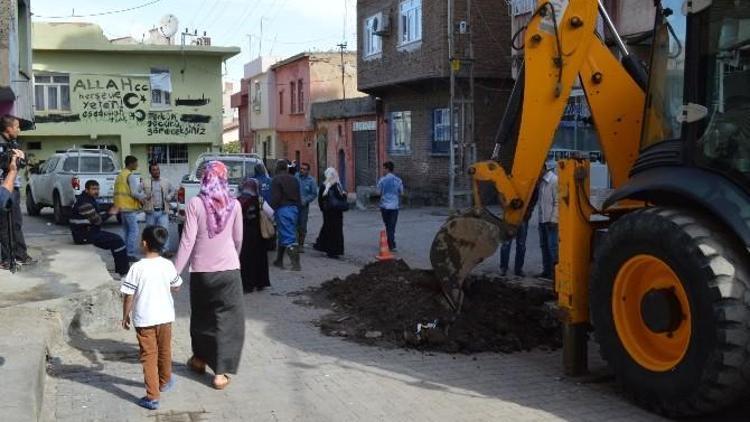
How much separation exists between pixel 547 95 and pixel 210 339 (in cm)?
331

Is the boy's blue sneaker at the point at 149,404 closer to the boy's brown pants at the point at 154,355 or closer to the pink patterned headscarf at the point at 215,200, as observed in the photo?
the boy's brown pants at the point at 154,355

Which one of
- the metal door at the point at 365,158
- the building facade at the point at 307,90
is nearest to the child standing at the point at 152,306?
the metal door at the point at 365,158

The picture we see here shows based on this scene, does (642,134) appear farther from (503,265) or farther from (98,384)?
(503,265)

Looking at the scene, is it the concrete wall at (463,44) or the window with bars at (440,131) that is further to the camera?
the window with bars at (440,131)

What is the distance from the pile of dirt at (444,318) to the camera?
7297 mm

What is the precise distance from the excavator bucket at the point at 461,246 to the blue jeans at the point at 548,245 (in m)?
3.74

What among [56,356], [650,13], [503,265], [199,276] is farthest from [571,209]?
[650,13]

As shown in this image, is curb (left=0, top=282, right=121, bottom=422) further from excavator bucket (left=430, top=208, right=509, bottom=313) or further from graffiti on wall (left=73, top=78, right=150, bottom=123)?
graffiti on wall (left=73, top=78, right=150, bottom=123)

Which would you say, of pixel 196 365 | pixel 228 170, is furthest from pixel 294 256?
pixel 196 365

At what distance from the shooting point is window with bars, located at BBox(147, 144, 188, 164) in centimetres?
3594

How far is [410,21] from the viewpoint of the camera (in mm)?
25469

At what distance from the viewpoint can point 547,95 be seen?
6.50 meters

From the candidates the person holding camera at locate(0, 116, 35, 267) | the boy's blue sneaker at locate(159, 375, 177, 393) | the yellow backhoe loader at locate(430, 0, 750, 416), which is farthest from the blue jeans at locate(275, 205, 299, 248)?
the boy's blue sneaker at locate(159, 375, 177, 393)

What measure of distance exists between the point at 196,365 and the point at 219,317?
563 mm
